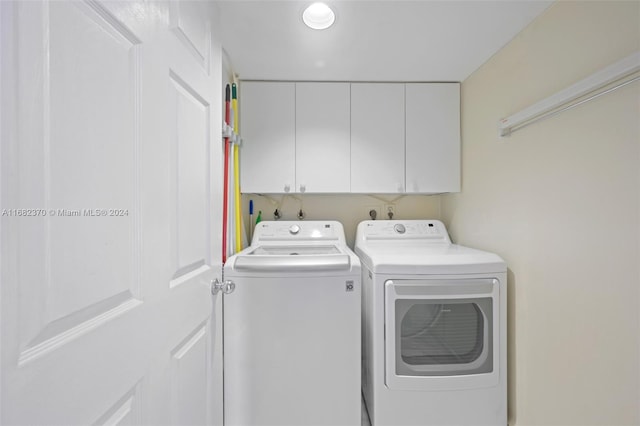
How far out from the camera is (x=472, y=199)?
1935mm

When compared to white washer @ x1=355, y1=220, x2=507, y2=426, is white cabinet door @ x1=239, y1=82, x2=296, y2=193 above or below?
above

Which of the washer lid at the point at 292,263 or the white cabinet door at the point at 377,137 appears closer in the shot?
the washer lid at the point at 292,263

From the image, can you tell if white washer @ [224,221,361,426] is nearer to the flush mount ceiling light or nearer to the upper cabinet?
the upper cabinet

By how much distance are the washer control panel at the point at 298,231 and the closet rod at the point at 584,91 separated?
1273 millimetres

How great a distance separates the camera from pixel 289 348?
1.40 metres

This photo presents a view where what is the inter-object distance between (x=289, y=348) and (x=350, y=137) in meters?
1.45

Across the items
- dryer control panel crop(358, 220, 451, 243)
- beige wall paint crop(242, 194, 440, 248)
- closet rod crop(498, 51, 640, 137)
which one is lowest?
dryer control panel crop(358, 220, 451, 243)

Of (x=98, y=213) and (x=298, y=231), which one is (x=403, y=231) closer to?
(x=298, y=231)

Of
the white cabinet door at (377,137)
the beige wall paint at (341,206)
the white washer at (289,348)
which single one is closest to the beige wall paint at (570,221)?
the white cabinet door at (377,137)

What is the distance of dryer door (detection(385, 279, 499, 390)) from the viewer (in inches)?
56.4

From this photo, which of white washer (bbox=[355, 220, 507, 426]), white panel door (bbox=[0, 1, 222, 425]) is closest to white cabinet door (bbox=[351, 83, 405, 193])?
white washer (bbox=[355, 220, 507, 426])

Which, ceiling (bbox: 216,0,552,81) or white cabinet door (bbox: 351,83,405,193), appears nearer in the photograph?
ceiling (bbox: 216,0,552,81)

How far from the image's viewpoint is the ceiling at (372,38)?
1296 millimetres

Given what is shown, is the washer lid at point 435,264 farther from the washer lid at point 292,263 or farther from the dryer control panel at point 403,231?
the dryer control panel at point 403,231
